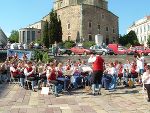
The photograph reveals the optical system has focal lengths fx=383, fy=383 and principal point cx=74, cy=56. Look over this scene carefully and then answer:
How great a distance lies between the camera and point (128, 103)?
42.7ft

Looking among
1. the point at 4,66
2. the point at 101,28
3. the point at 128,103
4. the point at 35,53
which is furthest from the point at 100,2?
the point at 128,103

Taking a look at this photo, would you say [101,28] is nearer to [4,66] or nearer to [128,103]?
[4,66]

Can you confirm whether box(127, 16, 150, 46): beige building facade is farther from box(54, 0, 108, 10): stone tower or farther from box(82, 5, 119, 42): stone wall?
box(54, 0, 108, 10): stone tower

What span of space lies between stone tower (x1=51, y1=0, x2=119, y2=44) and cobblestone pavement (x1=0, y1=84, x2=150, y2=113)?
64076mm

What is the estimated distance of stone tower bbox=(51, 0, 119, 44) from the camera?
8012 cm

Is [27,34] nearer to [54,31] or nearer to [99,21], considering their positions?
[99,21]

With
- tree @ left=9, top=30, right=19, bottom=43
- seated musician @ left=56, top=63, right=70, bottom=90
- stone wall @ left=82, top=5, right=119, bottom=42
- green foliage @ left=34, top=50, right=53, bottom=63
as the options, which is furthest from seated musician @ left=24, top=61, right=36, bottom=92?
tree @ left=9, top=30, right=19, bottom=43

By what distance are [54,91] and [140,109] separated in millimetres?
4572

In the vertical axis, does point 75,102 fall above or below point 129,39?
below

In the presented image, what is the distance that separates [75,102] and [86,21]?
6803 cm

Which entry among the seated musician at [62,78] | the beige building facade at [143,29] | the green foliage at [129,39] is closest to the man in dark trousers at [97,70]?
the seated musician at [62,78]

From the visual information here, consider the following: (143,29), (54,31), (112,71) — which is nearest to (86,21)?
(54,31)

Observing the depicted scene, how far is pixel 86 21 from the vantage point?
80.7 meters

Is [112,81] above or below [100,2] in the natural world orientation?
A: below
